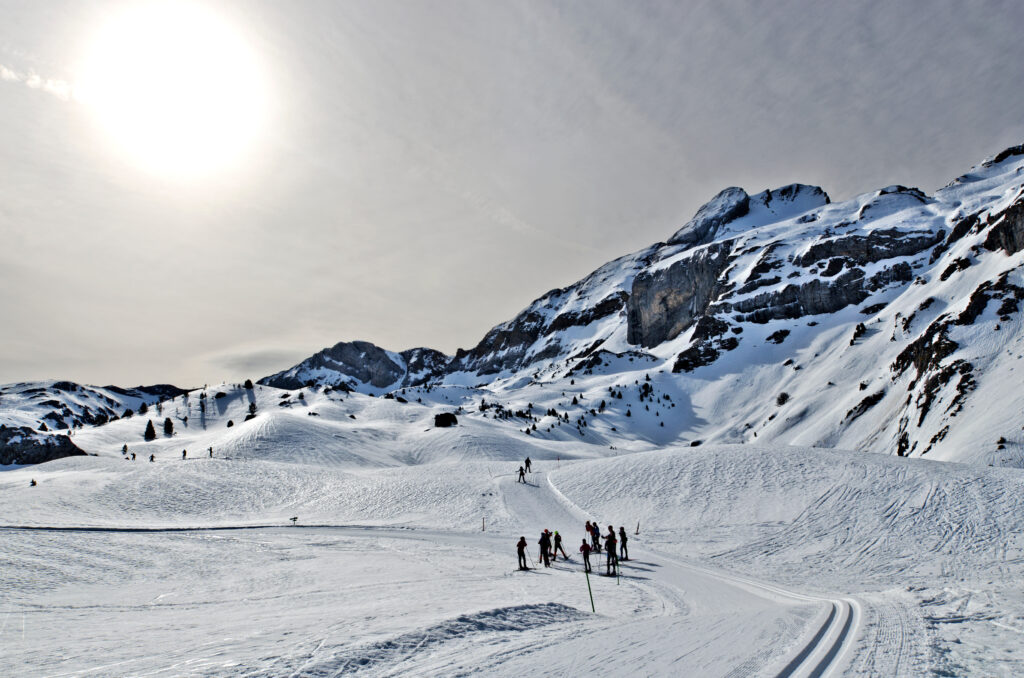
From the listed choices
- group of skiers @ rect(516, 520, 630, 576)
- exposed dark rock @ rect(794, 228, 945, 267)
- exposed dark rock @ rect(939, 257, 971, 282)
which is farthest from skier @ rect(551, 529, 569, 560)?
exposed dark rock @ rect(794, 228, 945, 267)

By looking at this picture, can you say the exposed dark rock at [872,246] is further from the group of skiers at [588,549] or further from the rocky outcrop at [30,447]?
the rocky outcrop at [30,447]

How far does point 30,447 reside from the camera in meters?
73.8

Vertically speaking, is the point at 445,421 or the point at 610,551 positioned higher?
the point at 445,421

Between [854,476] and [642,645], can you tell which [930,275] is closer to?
[854,476]

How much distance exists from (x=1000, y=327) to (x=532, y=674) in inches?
3481

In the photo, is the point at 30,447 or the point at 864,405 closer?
the point at 30,447

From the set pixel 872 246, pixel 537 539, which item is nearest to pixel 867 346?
pixel 872 246

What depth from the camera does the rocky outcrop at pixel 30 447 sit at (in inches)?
2862

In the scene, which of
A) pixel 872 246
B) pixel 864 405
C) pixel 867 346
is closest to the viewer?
pixel 864 405

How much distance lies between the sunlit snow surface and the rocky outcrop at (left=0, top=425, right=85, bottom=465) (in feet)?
70.0

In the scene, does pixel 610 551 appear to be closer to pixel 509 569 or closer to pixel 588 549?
pixel 588 549

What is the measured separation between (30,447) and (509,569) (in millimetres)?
82328

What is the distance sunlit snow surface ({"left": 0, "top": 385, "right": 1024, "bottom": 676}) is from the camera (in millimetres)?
10266

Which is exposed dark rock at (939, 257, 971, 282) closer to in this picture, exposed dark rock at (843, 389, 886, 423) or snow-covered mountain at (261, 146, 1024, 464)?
snow-covered mountain at (261, 146, 1024, 464)
